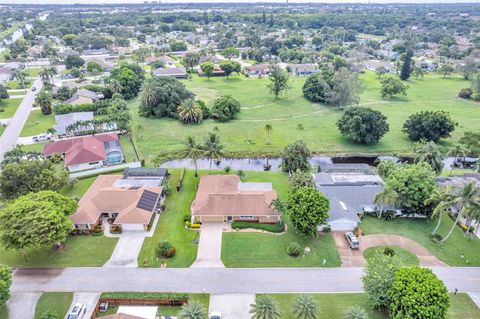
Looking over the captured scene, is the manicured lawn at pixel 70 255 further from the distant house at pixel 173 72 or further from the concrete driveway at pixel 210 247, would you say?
the distant house at pixel 173 72

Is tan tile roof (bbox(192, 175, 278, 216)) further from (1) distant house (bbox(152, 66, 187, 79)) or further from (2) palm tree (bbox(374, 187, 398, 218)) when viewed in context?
(1) distant house (bbox(152, 66, 187, 79))

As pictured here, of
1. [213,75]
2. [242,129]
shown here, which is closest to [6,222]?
[242,129]

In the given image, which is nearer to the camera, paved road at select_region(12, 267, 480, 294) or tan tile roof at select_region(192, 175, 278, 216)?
paved road at select_region(12, 267, 480, 294)

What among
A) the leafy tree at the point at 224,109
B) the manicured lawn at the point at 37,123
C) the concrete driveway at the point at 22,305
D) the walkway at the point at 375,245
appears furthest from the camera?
the leafy tree at the point at 224,109

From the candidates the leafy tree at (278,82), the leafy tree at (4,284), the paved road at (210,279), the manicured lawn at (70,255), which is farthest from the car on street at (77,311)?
the leafy tree at (278,82)

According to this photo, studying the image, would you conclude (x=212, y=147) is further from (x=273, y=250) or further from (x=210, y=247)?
(x=273, y=250)

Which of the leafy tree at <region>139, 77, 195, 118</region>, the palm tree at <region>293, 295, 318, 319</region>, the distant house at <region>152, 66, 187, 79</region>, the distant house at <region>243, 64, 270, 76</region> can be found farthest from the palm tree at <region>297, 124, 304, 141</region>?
the distant house at <region>152, 66, 187, 79</region>

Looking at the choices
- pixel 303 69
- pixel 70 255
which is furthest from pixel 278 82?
pixel 70 255
